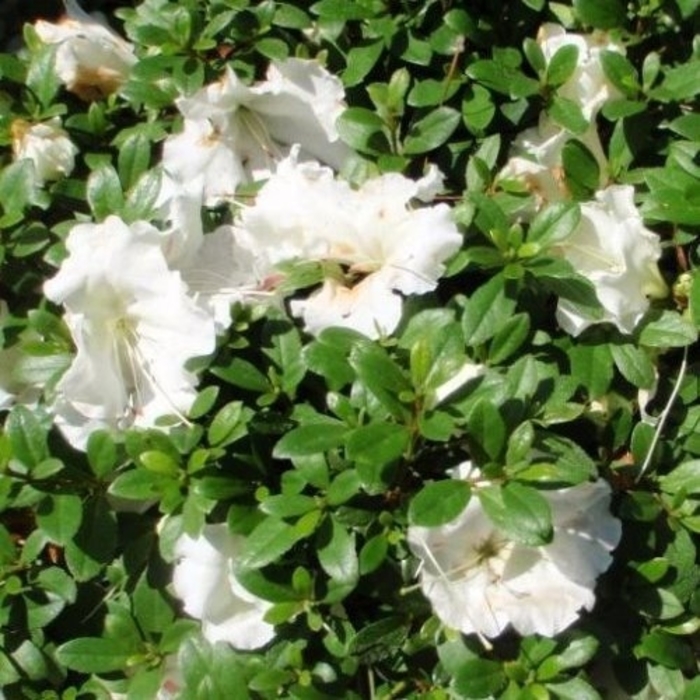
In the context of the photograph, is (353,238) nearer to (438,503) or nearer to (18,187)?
(438,503)

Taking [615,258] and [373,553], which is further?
[615,258]

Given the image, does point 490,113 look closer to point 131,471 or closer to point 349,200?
point 349,200

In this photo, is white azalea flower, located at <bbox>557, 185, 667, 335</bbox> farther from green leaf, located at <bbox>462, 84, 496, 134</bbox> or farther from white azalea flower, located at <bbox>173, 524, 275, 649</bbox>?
white azalea flower, located at <bbox>173, 524, 275, 649</bbox>

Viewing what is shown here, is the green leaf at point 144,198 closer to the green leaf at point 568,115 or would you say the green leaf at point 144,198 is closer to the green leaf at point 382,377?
the green leaf at point 382,377

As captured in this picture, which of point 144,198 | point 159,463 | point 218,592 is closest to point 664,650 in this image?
point 218,592

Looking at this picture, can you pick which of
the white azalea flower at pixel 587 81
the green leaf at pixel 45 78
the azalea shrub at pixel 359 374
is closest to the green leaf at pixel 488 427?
the azalea shrub at pixel 359 374
